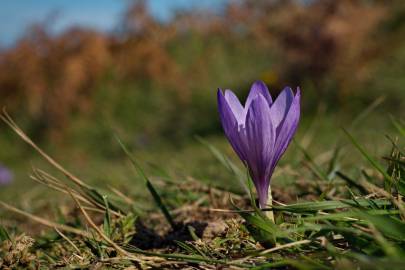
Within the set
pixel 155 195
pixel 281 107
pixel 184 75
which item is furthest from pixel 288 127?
pixel 184 75

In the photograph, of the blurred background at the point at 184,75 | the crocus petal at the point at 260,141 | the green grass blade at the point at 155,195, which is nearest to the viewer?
the crocus petal at the point at 260,141

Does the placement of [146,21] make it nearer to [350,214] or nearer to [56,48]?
[56,48]

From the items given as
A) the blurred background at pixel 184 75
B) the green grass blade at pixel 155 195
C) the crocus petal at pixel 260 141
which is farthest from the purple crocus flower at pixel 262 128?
the blurred background at pixel 184 75

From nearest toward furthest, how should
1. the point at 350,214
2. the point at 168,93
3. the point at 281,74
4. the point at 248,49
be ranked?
1. the point at 350,214
2. the point at 281,74
3. the point at 168,93
4. the point at 248,49

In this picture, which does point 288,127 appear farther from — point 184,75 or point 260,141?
point 184,75

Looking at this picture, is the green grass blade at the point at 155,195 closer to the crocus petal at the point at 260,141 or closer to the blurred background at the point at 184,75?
the crocus petal at the point at 260,141

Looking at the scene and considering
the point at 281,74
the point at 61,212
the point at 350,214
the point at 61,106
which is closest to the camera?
the point at 350,214

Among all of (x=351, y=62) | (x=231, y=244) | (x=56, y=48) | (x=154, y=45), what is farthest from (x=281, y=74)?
(x=231, y=244)
